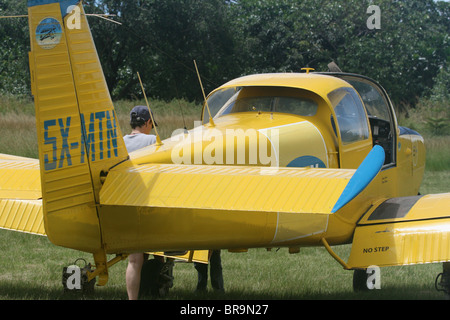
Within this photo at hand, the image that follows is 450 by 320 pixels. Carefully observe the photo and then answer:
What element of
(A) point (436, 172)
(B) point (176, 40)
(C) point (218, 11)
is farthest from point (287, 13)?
(A) point (436, 172)

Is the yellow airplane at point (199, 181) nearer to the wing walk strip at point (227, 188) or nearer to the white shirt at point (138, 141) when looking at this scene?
the wing walk strip at point (227, 188)

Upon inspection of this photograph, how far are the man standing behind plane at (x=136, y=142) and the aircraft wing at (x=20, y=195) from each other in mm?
892

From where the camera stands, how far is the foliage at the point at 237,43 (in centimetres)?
2769

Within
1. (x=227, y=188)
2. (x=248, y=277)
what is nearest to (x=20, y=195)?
(x=227, y=188)

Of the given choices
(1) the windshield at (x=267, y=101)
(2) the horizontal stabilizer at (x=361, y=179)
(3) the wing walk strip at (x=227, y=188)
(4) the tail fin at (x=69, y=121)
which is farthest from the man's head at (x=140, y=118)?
(2) the horizontal stabilizer at (x=361, y=179)

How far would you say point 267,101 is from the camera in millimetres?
6410

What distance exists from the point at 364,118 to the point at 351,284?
1.92 m

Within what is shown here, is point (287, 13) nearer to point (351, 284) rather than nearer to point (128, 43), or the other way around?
point (128, 43)

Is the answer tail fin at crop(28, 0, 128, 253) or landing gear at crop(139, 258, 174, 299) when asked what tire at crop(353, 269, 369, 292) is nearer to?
landing gear at crop(139, 258, 174, 299)

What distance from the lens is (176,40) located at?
1113 inches

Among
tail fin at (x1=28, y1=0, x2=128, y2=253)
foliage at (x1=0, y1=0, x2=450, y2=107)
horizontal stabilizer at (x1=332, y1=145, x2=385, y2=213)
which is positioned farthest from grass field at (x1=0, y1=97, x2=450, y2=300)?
foliage at (x1=0, y1=0, x2=450, y2=107)

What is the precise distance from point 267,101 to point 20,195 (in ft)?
8.25

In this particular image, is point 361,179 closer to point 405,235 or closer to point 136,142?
point 405,235

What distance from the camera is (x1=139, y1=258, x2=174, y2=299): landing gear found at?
6715 mm
